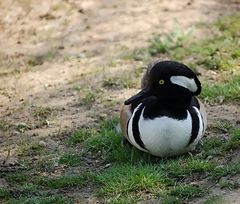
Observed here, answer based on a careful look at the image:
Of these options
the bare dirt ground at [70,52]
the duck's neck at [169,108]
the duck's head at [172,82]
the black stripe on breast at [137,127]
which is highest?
the duck's head at [172,82]

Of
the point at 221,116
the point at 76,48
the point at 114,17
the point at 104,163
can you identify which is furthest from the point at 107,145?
the point at 114,17

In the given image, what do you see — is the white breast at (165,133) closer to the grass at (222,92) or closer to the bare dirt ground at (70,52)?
the bare dirt ground at (70,52)

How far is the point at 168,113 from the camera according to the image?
5094mm

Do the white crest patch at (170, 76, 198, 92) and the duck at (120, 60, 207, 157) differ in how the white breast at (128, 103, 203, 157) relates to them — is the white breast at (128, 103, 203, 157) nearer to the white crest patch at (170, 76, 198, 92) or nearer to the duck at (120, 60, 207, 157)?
the duck at (120, 60, 207, 157)

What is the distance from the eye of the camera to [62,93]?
23.2 ft

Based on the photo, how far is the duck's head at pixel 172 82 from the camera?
16.4ft

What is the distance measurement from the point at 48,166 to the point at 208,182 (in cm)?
135

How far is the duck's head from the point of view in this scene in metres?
5.01

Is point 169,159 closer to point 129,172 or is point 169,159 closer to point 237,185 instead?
point 129,172

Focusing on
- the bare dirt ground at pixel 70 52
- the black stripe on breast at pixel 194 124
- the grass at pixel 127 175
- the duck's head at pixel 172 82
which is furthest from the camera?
the bare dirt ground at pixel 70 52

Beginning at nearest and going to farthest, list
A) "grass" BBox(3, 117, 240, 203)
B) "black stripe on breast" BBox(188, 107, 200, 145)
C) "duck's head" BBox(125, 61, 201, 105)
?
1. "grass" BBox(3, 117, 240, 203)
2. "duck's head" BBox(125, 61, 201, 105)
3. "black stripe on breast" BBox(188, 107, 200, 145)

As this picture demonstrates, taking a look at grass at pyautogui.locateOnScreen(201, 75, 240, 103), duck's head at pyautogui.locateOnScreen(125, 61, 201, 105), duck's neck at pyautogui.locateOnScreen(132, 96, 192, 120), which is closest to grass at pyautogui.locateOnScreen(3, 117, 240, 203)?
duck's neck at pyautogui.locateOnScreen(132, 96, 192, 120)

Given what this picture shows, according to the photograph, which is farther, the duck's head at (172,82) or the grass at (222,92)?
the grass at (222,92)

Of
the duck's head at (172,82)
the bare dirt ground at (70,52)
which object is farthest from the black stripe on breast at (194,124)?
the bare dirt ground at (70,52)
